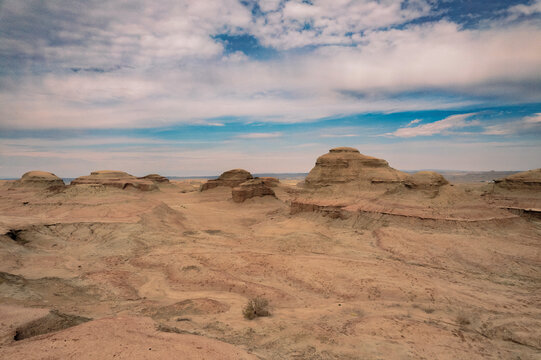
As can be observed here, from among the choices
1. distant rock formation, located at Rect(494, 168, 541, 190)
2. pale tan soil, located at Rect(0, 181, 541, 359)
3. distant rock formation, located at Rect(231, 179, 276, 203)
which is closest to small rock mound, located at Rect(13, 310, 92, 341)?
pale tan soil, located at Rect(0, 181, 541, 359)

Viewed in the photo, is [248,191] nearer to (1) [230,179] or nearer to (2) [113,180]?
(1) [230,179]

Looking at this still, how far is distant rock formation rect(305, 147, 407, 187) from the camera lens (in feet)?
88.7

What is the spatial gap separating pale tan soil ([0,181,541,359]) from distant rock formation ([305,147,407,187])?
16.5ft

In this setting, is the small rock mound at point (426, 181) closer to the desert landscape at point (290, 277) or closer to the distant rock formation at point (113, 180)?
the desert landscape at point (290, 277)

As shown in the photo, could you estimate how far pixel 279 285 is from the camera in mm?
11281

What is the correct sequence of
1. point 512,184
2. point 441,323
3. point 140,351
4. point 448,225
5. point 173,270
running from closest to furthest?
1. point 140,351
2. point 441,323
3. point 173,270
4. point 448,225
5. point 512,184

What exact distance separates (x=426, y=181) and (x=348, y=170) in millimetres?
7438

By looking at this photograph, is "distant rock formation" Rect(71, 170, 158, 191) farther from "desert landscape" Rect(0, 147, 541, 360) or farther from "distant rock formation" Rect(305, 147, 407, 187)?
"distant rock formation" Rect(305, 147, 407, 187)

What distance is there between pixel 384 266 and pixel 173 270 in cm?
964

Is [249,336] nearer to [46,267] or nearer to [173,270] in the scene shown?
[173,270]

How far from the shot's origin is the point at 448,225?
17953mm

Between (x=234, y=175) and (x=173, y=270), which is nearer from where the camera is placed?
(x=173, y=270)

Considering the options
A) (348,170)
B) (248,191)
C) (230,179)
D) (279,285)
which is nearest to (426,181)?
Result: (348,170)

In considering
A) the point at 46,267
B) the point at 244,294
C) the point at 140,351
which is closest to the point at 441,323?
the point at 244,294
